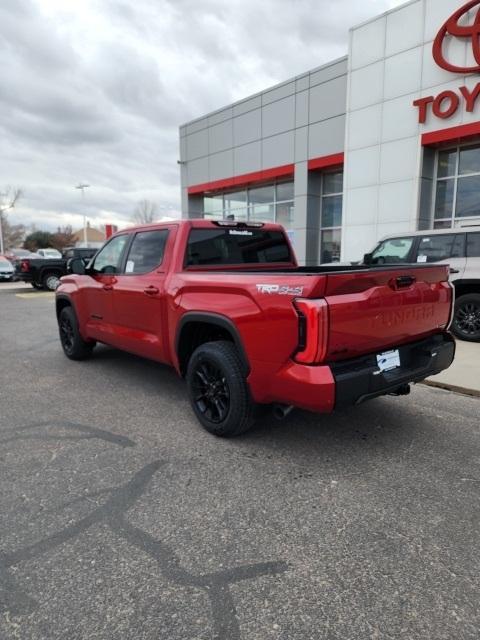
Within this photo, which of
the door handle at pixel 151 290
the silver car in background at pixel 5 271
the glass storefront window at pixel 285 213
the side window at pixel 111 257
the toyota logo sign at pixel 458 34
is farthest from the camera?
the silver car in background at pixel 5 271

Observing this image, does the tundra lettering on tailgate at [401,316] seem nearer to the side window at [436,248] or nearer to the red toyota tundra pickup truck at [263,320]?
the red toyota tundra pickup truck at [263,320]

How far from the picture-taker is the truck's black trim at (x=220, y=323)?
3396mm

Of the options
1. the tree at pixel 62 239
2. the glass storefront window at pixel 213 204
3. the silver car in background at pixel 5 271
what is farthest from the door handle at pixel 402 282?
the tree at pixel 62 239

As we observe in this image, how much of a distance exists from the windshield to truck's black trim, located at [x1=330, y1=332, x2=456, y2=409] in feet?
14.2

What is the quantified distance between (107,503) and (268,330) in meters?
1.53

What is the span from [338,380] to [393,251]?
5.87 m

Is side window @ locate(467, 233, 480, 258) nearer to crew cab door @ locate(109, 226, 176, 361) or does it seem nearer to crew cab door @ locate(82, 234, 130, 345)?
crew cab door @ locate(109, 226, 176, 361)

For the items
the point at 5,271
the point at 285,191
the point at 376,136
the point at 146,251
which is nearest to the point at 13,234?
the point at 5,271

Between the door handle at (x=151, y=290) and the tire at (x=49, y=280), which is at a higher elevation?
the door handle at (x=151, y=290)

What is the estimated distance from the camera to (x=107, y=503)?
2795 millimetres

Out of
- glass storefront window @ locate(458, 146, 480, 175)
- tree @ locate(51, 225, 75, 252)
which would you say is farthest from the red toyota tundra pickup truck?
tree @ locate(51, 225, 75, 252)

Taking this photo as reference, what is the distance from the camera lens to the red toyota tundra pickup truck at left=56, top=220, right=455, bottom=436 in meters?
2.91

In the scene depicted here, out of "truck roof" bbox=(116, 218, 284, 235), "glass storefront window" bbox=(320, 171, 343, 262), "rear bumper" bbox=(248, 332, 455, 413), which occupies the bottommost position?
"rear bumper" bbox=(248, 332, 455, 413)

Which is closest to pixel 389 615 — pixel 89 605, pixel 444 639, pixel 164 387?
pixel 444 639
